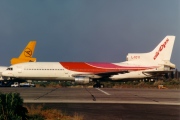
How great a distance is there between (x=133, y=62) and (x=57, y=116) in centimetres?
4372

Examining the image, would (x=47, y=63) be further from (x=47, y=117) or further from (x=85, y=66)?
(x=47, y=117)

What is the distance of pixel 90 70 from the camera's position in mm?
55469

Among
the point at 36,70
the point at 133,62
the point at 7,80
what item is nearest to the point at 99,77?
the point at 133,62

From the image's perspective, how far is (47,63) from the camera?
5662 cm

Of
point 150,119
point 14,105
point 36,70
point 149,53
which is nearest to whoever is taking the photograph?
point 14,105

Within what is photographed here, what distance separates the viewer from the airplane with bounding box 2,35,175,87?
55188 mm

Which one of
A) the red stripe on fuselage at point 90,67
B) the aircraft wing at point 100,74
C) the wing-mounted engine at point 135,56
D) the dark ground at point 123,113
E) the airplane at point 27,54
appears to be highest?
the airplane at point 27,54

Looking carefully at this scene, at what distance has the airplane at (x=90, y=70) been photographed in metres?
55.2

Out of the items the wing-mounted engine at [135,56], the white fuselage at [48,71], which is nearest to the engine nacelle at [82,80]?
the white fuselage at [48,71]

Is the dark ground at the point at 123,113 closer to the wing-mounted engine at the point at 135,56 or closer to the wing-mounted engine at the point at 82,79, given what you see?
the wing-mounted engine at the point at 82,79

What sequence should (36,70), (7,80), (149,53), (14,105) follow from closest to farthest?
1. (14,105)
2. (36,70)
3. (149,53)
4. (7,80)

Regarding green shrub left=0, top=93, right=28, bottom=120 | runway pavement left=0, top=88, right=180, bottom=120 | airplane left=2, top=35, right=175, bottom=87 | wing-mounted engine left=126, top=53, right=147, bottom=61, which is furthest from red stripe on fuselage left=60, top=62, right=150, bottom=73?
green shrub left=0, top=93, right=28, bottom=120

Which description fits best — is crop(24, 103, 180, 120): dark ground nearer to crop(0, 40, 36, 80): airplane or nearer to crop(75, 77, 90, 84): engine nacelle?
crop(75, 77, 90, 84): engine nacelle

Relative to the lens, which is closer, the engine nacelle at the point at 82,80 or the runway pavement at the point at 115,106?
the runway pavement at the point at 115,106
